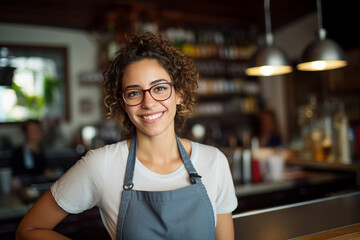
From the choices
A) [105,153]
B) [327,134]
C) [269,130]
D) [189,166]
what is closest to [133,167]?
[105,153]

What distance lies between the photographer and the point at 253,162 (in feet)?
9.07

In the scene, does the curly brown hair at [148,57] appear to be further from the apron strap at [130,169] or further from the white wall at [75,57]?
the white wall at [75,57]

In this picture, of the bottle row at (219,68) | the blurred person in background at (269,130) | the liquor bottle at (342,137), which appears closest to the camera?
the liquor bottle at (342,137)

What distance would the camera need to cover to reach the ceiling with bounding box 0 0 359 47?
4.14 metres

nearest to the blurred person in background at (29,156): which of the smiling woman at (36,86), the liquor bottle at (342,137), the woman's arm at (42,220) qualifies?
the smiling woman at (36,86)

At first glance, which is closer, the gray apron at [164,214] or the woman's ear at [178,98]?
the gray apron at [164,214]

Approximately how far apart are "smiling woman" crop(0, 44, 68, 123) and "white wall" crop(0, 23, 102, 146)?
106mm

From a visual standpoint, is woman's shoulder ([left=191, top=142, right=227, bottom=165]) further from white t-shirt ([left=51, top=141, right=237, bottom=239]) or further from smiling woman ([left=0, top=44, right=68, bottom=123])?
smiling woman ([left=0, top=44, right=68, bottom=123])

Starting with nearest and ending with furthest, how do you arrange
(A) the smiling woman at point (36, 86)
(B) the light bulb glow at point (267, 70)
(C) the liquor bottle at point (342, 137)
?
1. (B) the light bulb glow at point (267, 70)
2. (C) the liquor bottle at point (342, 137)
3. (A) the smiling woman at point (36, 86)

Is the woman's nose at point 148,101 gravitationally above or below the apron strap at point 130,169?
above

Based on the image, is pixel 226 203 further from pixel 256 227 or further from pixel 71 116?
pixel 71 116

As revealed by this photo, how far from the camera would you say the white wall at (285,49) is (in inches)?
195

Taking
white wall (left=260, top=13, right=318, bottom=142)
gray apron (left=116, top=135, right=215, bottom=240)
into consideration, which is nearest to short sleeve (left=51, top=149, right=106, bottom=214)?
gray apron (left=116, top=135, right=215, bottom=240)

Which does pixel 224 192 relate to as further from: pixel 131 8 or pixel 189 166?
pixel 131 8
